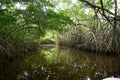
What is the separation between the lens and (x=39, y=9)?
7.81 meters

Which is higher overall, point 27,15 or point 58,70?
point 27,15

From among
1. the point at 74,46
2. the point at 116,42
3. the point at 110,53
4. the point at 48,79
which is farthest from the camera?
the point at 74,46

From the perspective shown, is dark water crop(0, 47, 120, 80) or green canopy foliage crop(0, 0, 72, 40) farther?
green canopy foliage crop(0, 0, 72, 40)

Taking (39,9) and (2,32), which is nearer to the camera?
(39,9)

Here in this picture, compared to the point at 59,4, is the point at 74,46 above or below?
below

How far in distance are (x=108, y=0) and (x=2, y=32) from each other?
408 centimetres

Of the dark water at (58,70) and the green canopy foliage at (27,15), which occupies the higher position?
the green canopy foliage at (27,15)

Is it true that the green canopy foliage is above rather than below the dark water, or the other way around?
above

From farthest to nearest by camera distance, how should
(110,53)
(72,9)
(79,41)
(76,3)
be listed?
(79,41)
(72,9)
(76,3)
(110,53)

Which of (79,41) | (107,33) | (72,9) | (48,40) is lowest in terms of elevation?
(48,40)

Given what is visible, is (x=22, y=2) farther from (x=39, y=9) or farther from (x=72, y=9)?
(x=72, y=9)

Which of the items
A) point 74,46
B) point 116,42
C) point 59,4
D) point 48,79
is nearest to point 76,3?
point 59,4

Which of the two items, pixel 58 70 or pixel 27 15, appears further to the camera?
pixel 27 15

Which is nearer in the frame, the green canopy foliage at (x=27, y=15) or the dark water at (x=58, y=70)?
the dark water at (x=58, y=70)
